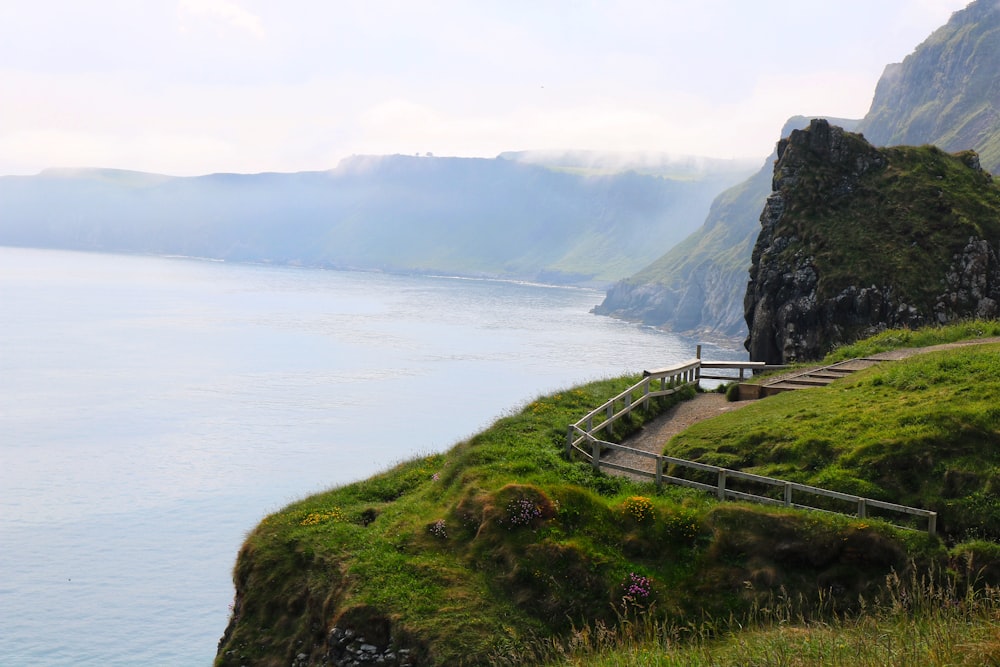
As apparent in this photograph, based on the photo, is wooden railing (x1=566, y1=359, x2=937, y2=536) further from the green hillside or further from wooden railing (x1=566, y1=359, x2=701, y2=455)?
the green hillside

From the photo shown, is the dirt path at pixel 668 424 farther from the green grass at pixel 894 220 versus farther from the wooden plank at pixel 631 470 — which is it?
the green grass at pixel 894 220

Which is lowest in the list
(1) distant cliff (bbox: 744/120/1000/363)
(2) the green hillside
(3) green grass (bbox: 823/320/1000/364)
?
(2) the green hillside

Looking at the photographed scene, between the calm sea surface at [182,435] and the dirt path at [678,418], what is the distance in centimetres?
2017

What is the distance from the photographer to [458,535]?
2138 centimetres

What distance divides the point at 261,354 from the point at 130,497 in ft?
261

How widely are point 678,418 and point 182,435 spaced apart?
72888 millimetres

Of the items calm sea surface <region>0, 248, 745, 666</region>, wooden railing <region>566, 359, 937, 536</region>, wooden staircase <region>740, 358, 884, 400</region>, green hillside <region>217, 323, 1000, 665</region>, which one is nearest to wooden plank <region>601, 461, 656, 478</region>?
wooden railing <region>566, 359, 937, 536</region>

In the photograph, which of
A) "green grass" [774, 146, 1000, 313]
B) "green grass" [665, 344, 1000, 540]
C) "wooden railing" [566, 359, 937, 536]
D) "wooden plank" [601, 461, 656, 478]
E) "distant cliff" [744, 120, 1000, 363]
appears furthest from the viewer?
"green grass" [774, 146, 1000, 313]

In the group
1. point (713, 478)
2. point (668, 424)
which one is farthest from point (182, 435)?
point (713, 478)

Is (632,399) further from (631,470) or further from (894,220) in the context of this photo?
(894,220)

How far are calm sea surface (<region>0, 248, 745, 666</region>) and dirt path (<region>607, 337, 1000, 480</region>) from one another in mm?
20166

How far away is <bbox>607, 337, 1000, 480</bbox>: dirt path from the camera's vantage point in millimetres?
26722

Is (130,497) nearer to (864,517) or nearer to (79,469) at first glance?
(79,469)

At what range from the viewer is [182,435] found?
90.6m
